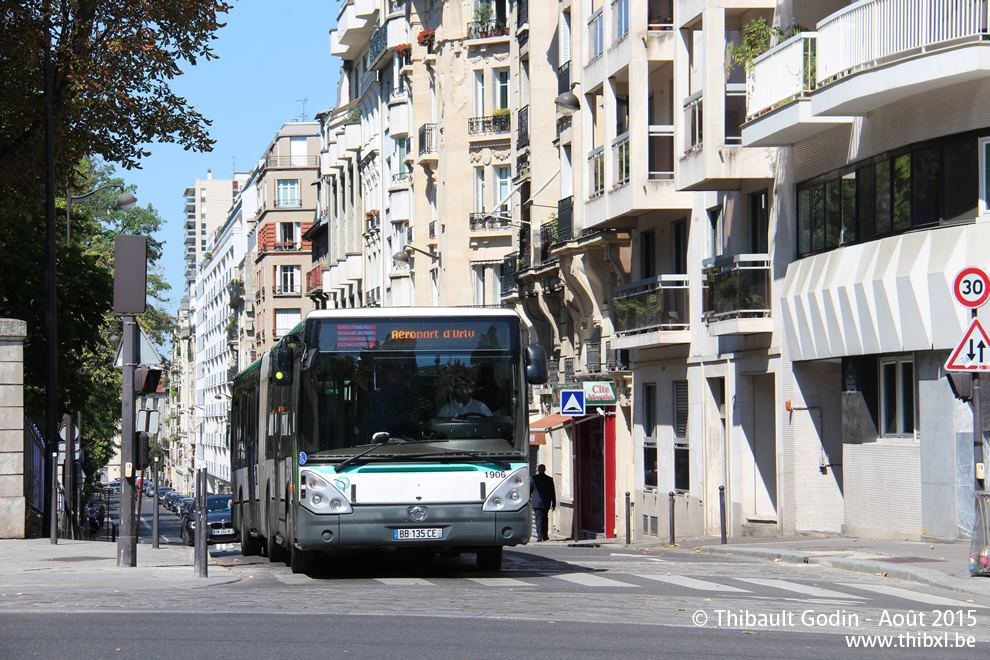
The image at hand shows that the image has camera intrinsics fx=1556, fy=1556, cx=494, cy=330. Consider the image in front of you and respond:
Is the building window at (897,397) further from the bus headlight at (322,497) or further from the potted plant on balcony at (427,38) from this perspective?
the potted plant on balcony at (427,38)

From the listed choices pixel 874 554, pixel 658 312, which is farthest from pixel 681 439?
pixel 874 554

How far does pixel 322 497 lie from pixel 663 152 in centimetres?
1866

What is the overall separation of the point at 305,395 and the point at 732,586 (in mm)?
4844

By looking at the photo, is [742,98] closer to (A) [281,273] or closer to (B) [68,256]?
(B) [68,256]

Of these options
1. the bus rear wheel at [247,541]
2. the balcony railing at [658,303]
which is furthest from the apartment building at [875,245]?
the bus rear wheel at [247,541]

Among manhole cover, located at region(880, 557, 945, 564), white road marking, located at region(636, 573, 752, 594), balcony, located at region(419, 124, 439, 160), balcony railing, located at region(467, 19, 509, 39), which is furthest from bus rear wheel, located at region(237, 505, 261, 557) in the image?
balcony, located at region(419, 124, 439, 160)

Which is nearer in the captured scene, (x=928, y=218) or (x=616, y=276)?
(x=928, y=218)

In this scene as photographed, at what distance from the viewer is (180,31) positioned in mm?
25422

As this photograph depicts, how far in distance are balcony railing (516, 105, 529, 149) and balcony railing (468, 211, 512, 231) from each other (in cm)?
350

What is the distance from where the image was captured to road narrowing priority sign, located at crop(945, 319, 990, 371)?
1666cm

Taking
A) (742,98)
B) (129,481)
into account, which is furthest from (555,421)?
A: (129,481)

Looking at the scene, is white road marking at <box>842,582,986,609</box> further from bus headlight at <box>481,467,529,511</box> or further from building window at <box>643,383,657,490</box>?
building window at <box>643,383,657,490</box>

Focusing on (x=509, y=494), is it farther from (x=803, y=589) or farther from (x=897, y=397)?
(x=897, y=397)

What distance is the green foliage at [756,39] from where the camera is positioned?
27312 millimetres
